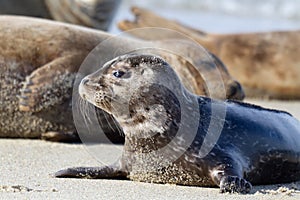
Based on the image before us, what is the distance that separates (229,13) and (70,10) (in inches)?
278

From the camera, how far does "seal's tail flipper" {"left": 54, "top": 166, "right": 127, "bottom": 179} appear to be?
3969 mm

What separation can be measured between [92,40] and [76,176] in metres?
1.74

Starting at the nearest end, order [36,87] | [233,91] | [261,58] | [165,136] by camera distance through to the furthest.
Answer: [165,136]
[36,87]
[233,91]
[261,58]

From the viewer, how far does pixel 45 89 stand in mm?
5172

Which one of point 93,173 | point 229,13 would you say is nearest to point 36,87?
point 93,173

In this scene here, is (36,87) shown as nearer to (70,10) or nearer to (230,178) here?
(230,178)

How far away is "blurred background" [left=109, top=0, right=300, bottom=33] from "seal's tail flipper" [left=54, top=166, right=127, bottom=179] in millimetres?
7019

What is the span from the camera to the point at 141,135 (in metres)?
3.81

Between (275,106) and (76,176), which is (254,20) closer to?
(275,106)

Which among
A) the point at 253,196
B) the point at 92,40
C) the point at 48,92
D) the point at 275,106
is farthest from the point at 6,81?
the point at 275,106

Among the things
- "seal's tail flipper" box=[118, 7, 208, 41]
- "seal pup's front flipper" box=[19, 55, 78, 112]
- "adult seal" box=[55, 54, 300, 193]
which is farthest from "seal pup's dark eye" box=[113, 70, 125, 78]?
"seal's tail flipper" box=[118, 7, 208, 41]

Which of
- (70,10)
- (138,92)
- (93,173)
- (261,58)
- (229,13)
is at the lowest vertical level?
(229,13)

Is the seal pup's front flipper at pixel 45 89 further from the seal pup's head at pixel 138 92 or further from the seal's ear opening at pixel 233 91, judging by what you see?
the seal pup's head at pixel 138 92

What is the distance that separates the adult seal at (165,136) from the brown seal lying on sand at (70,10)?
419 cm
